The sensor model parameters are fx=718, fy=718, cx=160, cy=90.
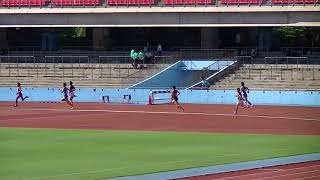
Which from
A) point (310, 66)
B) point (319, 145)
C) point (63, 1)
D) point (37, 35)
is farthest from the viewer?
point (37, 35)

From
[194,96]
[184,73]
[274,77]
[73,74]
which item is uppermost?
[184,73]

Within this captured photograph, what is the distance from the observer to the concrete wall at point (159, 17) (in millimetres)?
51938

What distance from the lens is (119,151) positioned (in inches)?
768

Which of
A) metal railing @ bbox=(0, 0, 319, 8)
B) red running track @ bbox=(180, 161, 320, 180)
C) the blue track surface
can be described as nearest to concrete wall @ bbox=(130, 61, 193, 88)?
metal railing @ bbox=(0, 0, 319, 8)

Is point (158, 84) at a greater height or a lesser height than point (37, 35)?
lesser

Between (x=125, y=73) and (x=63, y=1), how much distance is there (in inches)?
335

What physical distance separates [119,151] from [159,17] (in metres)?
36.4

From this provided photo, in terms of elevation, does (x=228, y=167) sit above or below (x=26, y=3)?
below

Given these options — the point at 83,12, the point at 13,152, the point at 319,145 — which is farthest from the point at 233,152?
the point at 83,12

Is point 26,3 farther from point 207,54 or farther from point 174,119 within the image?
point 174,119

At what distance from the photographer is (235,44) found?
60.5 m

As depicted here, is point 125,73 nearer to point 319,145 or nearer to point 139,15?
point 139,15

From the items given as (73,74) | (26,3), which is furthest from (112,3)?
(26,3)

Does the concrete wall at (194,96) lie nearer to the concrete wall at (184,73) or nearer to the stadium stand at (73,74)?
the stadium stand at (73,74)
